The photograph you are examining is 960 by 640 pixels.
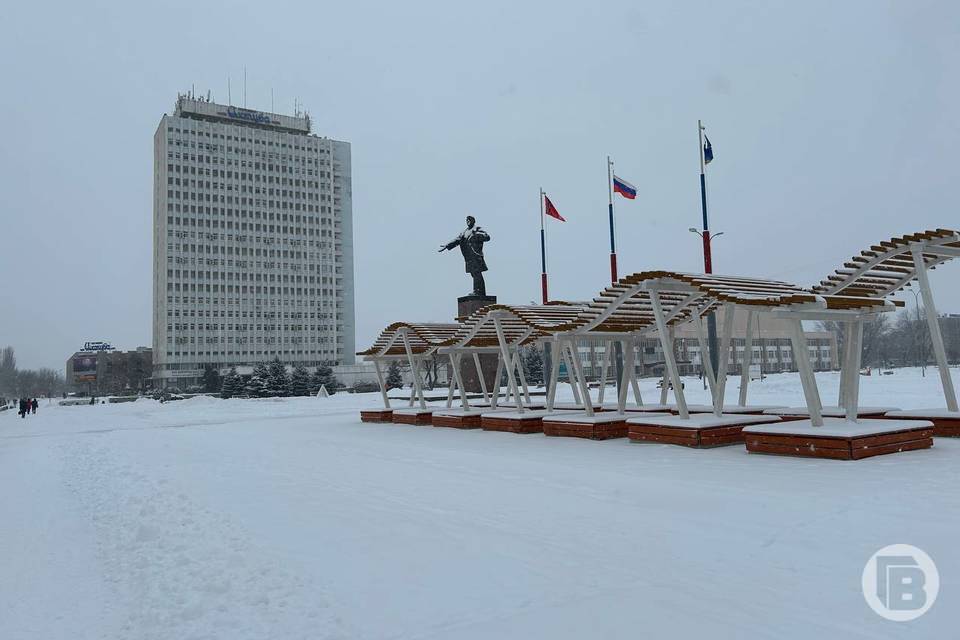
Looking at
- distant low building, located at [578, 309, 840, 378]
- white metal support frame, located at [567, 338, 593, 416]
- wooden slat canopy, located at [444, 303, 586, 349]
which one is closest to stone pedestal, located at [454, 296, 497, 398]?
wooden slat canopy, located at [444, 303, 586, 349]

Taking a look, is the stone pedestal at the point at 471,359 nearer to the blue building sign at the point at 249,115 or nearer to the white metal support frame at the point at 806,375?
the white metal support frame at the point at 806,375

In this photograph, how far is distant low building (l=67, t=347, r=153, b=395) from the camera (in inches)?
4131

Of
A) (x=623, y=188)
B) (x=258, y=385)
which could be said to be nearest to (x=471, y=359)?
(x=623, y=188)

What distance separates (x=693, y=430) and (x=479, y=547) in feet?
24.9

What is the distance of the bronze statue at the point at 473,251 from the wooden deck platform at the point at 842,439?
2347cm

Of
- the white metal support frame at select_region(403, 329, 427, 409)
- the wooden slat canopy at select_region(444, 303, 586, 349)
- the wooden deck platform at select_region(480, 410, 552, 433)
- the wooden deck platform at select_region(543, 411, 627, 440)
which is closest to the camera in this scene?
the wooden deck platform at select_region(543, 411, 627, 440)

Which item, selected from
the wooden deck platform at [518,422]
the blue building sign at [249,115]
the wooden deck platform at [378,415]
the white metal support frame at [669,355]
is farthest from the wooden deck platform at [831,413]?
the blue building sign at [249,115]

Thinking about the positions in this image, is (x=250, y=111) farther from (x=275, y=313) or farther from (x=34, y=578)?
(x=34, y=578)

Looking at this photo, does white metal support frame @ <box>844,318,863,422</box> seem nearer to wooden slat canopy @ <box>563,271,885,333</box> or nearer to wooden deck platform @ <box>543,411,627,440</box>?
wooden slat canopy @ <box>563,271,885,333</box>

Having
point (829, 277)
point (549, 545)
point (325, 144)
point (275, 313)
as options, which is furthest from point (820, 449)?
point (325, 144)

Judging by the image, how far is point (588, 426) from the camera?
1484 cm

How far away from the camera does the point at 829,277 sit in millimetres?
13422

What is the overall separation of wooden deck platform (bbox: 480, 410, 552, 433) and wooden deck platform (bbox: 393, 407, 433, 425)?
3445mm

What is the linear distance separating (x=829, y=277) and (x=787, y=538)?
29.5 feet
